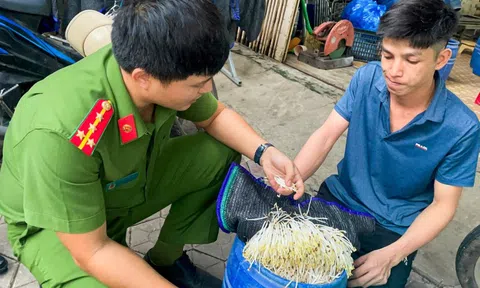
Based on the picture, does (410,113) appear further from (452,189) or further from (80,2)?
(80,2)

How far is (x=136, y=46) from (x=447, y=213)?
129cm

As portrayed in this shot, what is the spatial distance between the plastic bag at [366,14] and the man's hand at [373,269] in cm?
404

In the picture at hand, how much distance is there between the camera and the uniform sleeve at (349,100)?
6.27 ft

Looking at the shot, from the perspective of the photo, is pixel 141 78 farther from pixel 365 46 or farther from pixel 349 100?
pixel 365 46

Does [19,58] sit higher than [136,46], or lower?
lower

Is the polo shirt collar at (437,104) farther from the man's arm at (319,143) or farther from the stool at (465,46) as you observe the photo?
the stool at (465,46)

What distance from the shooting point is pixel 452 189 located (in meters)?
1.71

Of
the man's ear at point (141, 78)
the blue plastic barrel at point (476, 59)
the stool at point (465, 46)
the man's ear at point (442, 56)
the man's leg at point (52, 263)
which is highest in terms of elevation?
the man's ear at point (442, 56)

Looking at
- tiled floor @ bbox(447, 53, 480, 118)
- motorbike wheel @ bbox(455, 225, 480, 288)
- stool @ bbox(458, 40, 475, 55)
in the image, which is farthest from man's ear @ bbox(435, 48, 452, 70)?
stool @ bbox(458, 40, 475, 55)

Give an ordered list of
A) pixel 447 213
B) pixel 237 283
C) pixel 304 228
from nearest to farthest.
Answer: pixel 237 283
pixel 304 228
pixel 447 213

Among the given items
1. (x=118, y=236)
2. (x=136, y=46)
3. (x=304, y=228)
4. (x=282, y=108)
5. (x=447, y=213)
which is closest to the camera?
(x=136, y=46)

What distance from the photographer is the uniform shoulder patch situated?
1260mm

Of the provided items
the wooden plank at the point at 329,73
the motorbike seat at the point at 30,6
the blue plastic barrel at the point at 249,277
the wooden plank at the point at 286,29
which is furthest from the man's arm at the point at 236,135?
the wooden plank at the point at 286,29

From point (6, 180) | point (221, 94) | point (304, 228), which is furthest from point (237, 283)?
point (221, 94)
